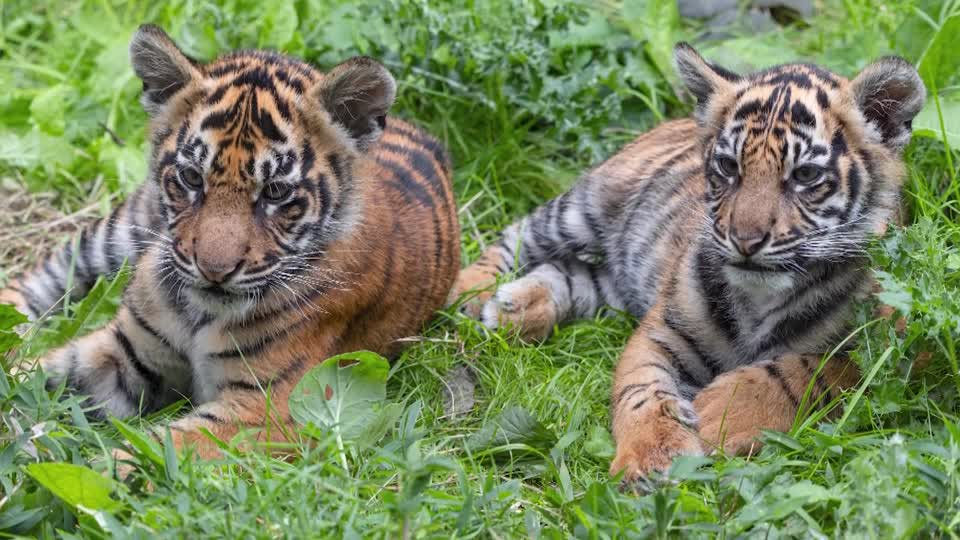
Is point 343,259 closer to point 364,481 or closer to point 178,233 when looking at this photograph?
point 178,233

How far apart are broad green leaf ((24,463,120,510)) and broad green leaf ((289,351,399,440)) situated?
2.60ft

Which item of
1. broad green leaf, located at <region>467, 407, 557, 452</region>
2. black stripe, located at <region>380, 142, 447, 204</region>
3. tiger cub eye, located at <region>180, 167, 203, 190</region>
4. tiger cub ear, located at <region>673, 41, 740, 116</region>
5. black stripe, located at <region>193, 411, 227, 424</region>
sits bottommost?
broad green leaf, located at <region>467, 407, 557, 452</region>

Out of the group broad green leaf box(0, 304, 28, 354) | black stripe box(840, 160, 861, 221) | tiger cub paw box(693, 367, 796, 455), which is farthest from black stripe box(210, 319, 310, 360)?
black stripe box(840, 160, 861, 221)

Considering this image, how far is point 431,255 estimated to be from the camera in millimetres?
5598

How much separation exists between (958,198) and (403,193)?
7.84 ft

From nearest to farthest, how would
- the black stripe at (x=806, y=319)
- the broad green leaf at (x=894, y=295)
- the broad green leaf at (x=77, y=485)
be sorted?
the broad green leaf at (x=77, y=485)
the broad green leaf at (x=894, y=295)
the black stripe at (x=806, y=319)

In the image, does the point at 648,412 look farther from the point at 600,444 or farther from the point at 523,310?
the point at 523,310

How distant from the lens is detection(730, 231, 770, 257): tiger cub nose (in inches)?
179

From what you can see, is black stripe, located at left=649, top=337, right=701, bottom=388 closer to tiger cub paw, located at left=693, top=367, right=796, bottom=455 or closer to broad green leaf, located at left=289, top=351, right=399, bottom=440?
tiger cub paw, located at left=693, top=367, right=796, bottom=455

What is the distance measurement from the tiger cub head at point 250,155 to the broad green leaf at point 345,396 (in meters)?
0.42

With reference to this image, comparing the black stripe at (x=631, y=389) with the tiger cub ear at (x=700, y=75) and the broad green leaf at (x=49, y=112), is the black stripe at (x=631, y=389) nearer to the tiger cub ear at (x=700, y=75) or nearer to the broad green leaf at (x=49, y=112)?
the tiger cub ear at (x=700, y=75)

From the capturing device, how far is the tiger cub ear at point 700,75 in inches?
204

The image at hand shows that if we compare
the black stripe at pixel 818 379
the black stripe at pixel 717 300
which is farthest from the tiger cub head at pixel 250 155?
the black stripe at pixel 818 379

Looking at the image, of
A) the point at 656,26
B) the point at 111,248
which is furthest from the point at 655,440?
the point at 656,26
